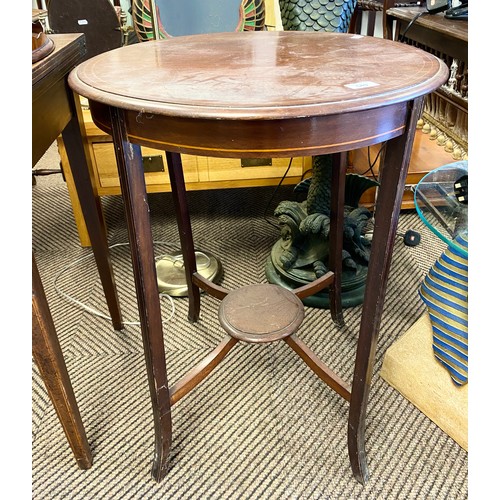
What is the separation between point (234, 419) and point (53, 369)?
419 mm

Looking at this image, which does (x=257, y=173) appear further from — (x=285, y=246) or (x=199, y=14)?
(x=199, y=14)

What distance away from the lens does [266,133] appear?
0.54 m

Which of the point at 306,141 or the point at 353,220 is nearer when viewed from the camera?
the point at 306,141

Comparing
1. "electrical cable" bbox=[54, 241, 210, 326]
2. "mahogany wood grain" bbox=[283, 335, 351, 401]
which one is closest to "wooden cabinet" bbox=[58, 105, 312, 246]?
"electrical cable" bbox=[54, 241, 210, 326]

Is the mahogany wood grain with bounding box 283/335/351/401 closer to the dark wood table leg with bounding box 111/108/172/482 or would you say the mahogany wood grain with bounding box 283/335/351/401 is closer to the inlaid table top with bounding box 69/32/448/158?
the dark wood table leg with bounding box 111/108/172/482

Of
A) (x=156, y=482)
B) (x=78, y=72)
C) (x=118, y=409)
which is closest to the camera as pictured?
(x=78, y=72)

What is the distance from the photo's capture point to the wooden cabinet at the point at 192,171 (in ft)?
4.93

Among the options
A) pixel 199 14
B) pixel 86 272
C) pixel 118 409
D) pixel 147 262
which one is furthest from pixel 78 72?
pixel 86 272

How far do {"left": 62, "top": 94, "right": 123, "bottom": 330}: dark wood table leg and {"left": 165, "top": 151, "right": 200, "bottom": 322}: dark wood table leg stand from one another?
18 centimetres

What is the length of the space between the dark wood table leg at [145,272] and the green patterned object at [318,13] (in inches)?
27.7

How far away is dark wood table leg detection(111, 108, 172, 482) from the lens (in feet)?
2.02

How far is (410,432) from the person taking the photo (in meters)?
0.95

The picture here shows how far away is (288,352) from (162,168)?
0.78 meters

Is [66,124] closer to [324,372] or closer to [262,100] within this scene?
[262,100]
